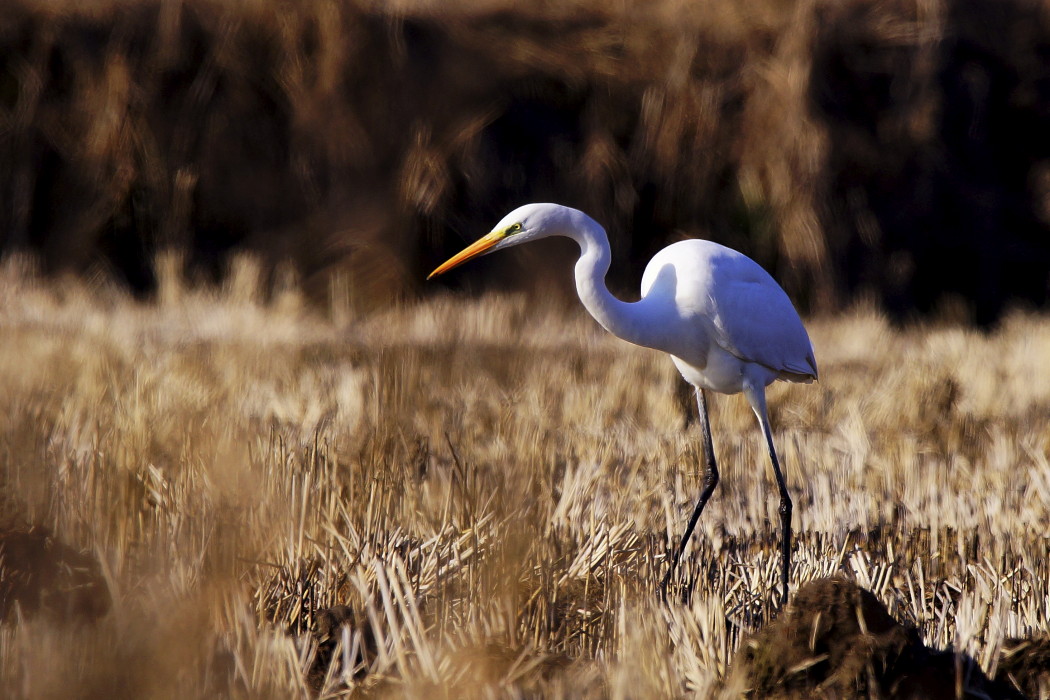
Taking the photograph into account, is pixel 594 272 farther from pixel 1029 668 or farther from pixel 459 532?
pixel 1029 668

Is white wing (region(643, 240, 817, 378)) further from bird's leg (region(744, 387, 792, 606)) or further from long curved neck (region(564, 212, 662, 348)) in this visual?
long curved neck (region(564, 212, 662, 348))

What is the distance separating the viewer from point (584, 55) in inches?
403

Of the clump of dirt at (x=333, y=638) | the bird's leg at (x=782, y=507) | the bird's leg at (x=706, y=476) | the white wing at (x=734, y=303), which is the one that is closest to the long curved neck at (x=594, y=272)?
the white wing at (x=734, y=303)

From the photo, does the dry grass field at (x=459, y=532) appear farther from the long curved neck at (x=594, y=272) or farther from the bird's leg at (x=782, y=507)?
the long curved neck at (x=594, y=272)

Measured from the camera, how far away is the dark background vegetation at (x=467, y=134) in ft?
30.0

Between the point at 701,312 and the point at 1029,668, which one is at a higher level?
the point at 701,312

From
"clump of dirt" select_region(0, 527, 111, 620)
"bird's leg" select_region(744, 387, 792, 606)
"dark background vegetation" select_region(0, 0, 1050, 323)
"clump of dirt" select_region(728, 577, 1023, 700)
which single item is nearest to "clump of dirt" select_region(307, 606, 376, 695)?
"clump of dirt" select_region(0, 527, 111, 620)

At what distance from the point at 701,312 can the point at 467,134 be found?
6.05 metres

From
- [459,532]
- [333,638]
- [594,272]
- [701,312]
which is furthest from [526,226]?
[333,638]

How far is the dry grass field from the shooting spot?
178cm

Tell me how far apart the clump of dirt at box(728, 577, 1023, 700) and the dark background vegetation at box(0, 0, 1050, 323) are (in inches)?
248

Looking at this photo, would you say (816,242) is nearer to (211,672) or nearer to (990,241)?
(990,241)

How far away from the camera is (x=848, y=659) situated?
6.43ft

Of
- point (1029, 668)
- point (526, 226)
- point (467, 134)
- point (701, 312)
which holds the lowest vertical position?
point (1029, 668)
